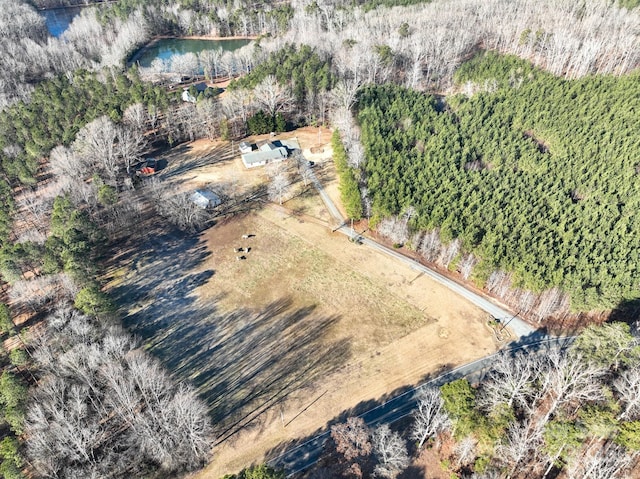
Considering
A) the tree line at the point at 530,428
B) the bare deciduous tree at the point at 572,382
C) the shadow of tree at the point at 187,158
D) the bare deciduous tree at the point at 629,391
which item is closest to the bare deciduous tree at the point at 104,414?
the tree line at the point at 530,428

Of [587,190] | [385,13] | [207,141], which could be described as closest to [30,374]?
[207,141]

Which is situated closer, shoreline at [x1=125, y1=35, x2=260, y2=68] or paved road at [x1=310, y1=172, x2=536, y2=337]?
paved road at [x1=310, y1=172, x2=536, y2=337]

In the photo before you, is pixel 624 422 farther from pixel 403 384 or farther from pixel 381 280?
pixel 381 280

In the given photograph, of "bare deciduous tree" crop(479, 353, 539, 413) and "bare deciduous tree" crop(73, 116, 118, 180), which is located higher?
"bare deciduous tree" crop(73, 116, 118, 180)

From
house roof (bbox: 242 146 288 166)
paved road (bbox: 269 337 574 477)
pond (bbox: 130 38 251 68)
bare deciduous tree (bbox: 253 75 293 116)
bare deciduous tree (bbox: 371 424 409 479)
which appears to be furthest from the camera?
pond (bbox: 130 38 251 68)

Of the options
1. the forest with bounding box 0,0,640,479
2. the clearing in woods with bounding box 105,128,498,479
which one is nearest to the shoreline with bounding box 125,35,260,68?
the forest with bounding box 0,0,640,479

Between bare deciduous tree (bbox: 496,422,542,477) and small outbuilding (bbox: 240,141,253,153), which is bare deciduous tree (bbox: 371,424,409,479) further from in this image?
small outbuilding (bbox: 240,141,253,153)
